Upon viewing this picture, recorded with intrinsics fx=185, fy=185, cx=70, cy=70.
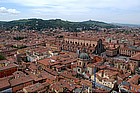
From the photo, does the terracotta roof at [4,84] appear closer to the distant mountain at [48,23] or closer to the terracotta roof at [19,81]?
the terracotta roof at [19,81]

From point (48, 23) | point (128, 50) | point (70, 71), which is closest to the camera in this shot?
point (70, 71)

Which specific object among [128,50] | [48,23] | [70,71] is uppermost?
[48,23]

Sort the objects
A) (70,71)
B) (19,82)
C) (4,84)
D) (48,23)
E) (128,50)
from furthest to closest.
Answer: (48,23) → (128,50) → (70,71) → (19,82) → (4,84)

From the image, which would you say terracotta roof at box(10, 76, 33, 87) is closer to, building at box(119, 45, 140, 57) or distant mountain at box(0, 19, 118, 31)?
distant mountain at box(0, 19, 118, 31)

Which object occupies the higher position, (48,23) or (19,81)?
(48,23)

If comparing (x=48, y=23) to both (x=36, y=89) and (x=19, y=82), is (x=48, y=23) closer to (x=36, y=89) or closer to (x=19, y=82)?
(x=19, y=82)

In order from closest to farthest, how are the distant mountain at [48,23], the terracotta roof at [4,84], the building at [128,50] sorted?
the terracotta roof at [4,84], the distant mountain at [48,23], the building at [128,50]

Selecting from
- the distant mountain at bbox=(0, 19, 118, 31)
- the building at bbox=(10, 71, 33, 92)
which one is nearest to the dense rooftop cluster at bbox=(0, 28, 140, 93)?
the building at bbox=(10, 71, 33, 92)

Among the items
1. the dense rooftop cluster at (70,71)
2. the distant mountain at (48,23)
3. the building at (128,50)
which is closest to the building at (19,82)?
the dense rooftop cluster at (70,71)

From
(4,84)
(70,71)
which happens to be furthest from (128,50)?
(4,84)
